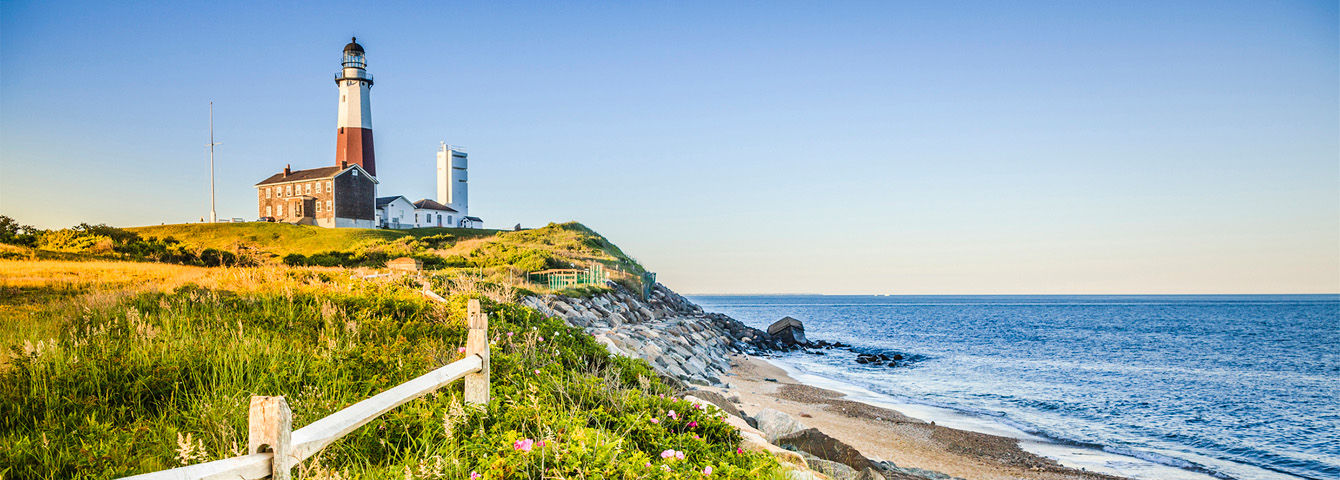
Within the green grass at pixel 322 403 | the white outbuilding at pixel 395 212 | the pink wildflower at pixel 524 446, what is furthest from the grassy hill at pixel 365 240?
the pink wildflower at pixel 524 446

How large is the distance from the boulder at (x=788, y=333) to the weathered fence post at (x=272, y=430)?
1434 inches

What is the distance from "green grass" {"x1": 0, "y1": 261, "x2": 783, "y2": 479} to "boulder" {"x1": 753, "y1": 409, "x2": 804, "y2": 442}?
284 cm

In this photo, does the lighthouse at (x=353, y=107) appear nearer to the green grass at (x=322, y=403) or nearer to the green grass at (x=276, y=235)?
the green grass at (x=276, y=235)

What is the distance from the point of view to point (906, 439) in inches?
558

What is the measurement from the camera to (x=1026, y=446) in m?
14.0

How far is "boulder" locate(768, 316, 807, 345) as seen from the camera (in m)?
38.8

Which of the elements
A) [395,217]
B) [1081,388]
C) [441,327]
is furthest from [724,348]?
[395,217]

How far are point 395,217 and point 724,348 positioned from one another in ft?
155

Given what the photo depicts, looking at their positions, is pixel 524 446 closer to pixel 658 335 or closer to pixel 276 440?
pixel 276 440

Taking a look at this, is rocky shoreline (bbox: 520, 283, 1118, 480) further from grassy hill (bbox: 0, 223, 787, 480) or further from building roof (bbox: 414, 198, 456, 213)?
building roof (bbox: 414, 198, 456, 213)

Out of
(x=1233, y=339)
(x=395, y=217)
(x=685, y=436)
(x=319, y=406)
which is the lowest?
(x=1233, y=339)

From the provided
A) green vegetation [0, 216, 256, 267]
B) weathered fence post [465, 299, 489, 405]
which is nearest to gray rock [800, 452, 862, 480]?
weathered fence post [465, 299, 489, 405]

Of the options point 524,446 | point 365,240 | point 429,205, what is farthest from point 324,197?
point 524,446

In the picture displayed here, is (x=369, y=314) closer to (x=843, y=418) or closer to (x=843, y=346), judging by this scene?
(x=843, y=418)
